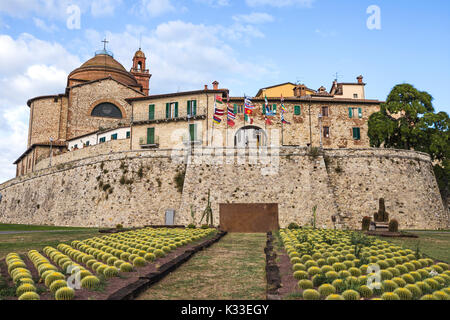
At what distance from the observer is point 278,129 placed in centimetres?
4375

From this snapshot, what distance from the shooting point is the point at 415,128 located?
3747 cm

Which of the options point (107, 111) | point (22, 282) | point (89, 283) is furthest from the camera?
point (107, 111)

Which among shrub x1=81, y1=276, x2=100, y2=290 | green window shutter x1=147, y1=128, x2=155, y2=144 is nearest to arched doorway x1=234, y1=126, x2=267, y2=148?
green window shutter x1=147, y1=128, x2=155, y2=144

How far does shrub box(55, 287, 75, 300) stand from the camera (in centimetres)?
747

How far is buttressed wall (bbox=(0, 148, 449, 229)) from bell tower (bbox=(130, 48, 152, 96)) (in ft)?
108

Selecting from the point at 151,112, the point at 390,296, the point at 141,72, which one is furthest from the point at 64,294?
the point at 141,72

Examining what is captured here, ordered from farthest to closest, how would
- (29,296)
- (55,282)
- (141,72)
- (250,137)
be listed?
(141,72) → (250,137) → (55,282) → (29,296)

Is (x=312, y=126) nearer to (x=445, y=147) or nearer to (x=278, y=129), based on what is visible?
(x=278, y=129)

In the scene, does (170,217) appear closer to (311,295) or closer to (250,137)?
(250,137)

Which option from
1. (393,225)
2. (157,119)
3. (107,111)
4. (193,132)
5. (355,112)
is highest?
(107,111)

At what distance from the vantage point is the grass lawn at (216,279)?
8070 millimetres

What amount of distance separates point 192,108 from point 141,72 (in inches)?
1121

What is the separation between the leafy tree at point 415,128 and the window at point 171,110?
872 inches

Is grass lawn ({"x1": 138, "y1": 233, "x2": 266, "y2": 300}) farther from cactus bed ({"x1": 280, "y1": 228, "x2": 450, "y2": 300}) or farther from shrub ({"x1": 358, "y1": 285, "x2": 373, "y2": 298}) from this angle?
shrub ({"x1": 358, "y1": 285, "x2": 373, "y2": 298})
